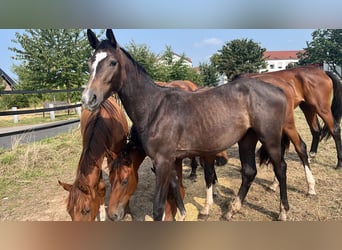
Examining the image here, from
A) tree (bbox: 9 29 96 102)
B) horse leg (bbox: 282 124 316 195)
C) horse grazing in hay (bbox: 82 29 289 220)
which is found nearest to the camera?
horse grazing in hay (bbox: 82 29 289 220)

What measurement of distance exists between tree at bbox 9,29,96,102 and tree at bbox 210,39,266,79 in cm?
1038

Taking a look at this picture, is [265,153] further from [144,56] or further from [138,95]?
[144,56]

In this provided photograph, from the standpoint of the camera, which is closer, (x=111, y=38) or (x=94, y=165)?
(x=111, y=38)

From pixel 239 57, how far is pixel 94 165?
19.2 metres

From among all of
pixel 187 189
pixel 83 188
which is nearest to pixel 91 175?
pixel 83 188

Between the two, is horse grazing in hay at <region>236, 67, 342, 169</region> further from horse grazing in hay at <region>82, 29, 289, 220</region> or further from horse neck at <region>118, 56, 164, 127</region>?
horse neck at <region>118, 56, 164, 127</region>

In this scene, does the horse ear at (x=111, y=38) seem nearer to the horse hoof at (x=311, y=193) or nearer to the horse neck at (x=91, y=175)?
the horse neck at (x=91, y=175)

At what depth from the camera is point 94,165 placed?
2.35m

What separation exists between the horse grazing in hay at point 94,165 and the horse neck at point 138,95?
55 cm

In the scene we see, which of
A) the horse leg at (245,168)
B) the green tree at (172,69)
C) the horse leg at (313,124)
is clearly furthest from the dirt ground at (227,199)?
the green tree at (172,69)

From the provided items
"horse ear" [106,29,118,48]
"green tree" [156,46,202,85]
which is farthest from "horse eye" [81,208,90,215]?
"green tree" [156,46,202,85]

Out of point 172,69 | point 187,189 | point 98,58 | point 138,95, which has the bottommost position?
point 187,189

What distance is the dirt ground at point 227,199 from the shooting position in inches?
118

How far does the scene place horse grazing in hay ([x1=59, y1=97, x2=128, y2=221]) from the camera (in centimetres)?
204
